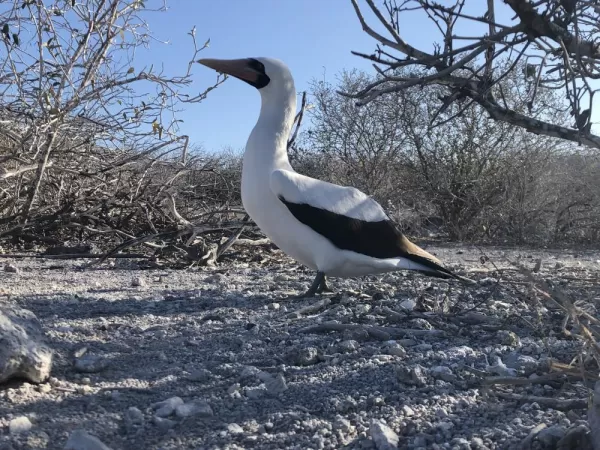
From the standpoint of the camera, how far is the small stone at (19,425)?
158 centimetres

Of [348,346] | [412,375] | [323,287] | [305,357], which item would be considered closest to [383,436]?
[412,375]

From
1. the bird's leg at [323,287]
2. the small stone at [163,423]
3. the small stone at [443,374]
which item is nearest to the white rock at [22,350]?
the small stone at [163,423]

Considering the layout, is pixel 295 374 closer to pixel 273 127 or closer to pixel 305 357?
pixel 305 357

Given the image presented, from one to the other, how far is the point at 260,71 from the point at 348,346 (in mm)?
2462

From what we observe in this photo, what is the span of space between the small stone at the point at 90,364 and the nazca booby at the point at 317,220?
1.62 m

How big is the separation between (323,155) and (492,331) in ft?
33.9

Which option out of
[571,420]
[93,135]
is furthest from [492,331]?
[93,135]

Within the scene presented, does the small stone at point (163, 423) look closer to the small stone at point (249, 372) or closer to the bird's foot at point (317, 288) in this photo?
the small stone at point (249, 372)

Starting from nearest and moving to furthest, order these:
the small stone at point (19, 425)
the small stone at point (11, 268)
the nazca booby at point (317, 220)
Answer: the small stone at point (19, 425)
the nazca booby at point (317, 220)
the small stone at point (11, 268)

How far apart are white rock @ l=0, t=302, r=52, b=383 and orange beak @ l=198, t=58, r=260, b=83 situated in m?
→ 2.69

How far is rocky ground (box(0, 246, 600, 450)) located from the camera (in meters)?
1.64

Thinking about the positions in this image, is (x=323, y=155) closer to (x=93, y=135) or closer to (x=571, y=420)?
(x=93, y=135)

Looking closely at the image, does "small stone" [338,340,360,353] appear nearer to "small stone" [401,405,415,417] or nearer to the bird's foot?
"small stone" [401,405,415,417]

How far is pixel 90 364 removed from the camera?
214 centimetres
